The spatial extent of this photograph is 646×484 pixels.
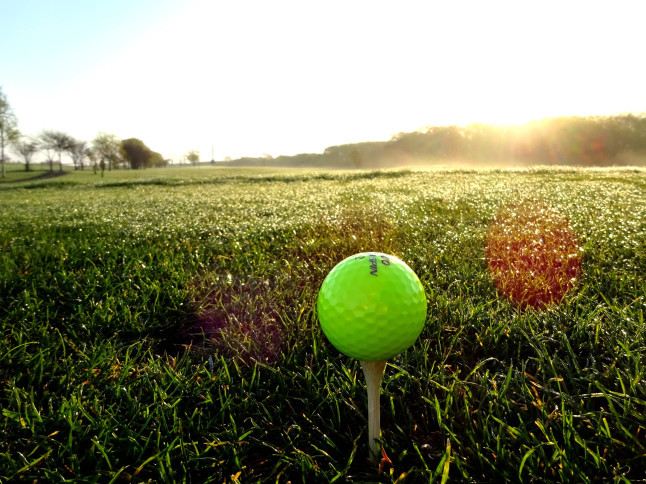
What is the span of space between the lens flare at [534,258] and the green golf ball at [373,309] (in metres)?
1.64

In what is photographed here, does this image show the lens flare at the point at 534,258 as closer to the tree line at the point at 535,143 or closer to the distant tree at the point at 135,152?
the tree line at the point at 535,143

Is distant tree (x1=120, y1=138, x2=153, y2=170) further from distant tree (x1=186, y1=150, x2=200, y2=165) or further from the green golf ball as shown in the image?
the green golf ball

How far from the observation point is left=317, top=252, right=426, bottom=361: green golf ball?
4.25 feet

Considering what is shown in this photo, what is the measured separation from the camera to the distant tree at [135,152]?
80438mm

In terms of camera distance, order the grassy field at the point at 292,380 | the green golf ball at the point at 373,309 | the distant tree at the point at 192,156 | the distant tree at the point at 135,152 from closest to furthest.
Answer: the green golf ball at the point at 373,309 → the grassy field at the point at 292,380 → the distant tree at the point at 135,152 → the distant tree at the point at 192,156

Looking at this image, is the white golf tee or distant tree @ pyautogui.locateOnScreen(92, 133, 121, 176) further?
distant tree @ pyautogui.locateOnScreen(92, 133, 121, 176)

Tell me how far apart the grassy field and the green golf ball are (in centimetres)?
49

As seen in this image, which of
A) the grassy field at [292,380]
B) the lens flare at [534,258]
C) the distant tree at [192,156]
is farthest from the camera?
the distant tree at [192,156]

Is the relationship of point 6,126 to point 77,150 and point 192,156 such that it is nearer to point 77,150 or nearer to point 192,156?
point 77,150

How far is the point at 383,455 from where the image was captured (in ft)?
4.77

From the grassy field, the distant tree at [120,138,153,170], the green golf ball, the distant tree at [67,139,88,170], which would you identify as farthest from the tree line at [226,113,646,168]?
the green golf ball

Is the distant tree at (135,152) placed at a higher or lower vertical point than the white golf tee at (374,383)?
higher

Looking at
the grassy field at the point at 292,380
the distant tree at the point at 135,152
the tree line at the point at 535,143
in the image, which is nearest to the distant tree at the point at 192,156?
the distant tree at the point at 135,152

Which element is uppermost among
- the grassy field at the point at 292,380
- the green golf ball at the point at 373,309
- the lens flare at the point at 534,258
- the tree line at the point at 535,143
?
the tree line at the point at 535,143
